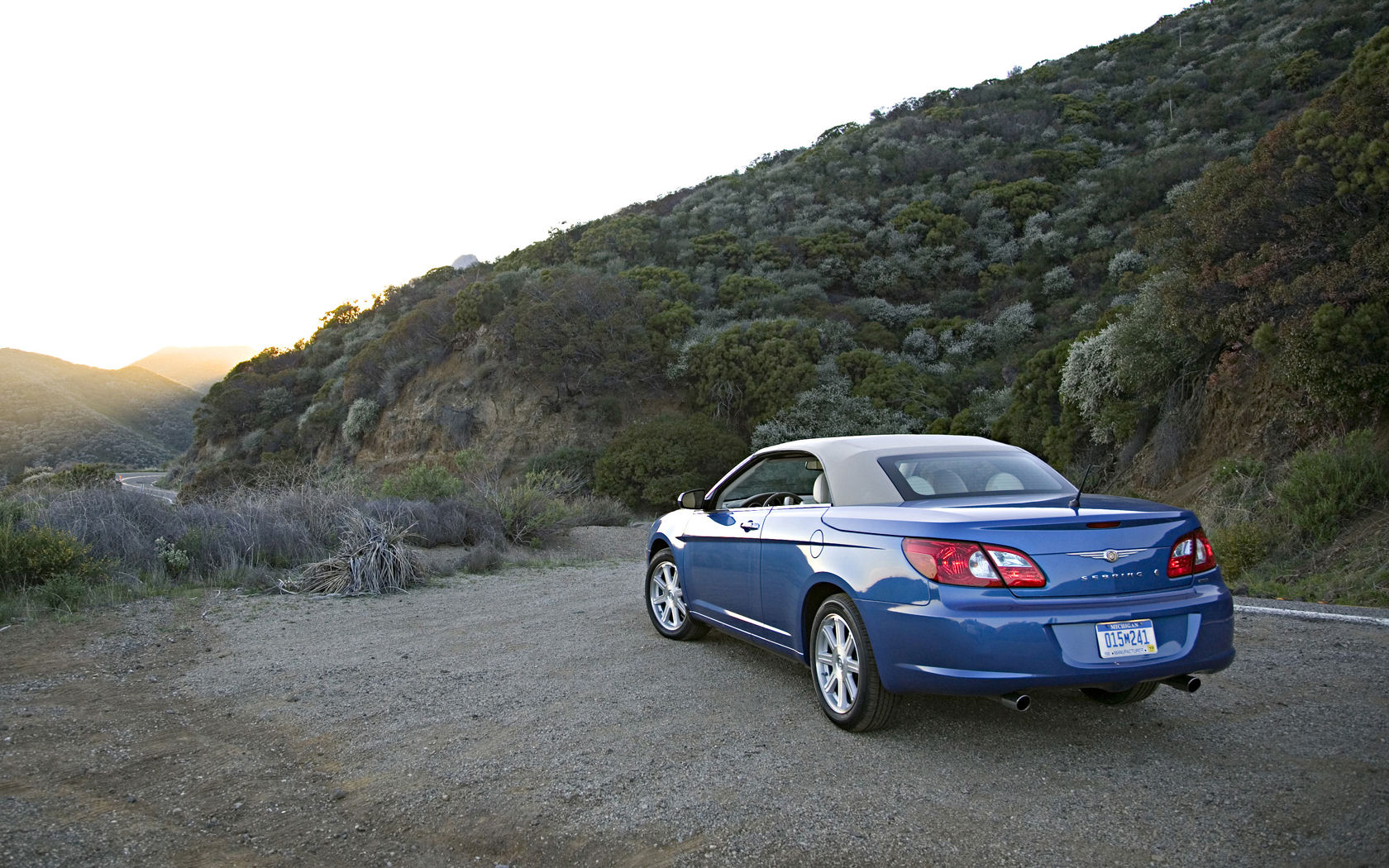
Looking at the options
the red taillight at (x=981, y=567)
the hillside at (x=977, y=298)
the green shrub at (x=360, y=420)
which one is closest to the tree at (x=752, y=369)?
the hillside at (x=977, y=298)

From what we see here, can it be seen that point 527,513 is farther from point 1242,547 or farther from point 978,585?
point 978,585

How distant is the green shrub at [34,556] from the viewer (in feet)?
29.3

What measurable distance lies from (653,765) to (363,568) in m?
6.87

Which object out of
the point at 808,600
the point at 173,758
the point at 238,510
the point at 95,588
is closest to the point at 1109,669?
the point at 808,600

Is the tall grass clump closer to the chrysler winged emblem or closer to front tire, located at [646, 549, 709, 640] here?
front tire, located at [646, 549, 709, 640]

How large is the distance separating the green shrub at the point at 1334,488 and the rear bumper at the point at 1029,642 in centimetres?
653

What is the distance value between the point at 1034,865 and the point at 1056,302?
90.4ft

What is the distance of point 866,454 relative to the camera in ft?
17.4

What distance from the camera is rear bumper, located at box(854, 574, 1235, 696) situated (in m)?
4.12

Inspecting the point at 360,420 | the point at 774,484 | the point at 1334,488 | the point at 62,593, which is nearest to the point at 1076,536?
the point at 774,484

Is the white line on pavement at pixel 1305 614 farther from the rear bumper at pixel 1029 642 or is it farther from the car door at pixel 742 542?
the car door at pixel 742 542

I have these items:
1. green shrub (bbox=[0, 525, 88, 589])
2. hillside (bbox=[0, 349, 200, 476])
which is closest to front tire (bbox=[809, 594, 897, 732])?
green shrub (bbox=[0, 525, 88, 589])

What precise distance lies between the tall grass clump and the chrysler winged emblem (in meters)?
7.90

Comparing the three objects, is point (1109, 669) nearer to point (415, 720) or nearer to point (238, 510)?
point (415, 720)
